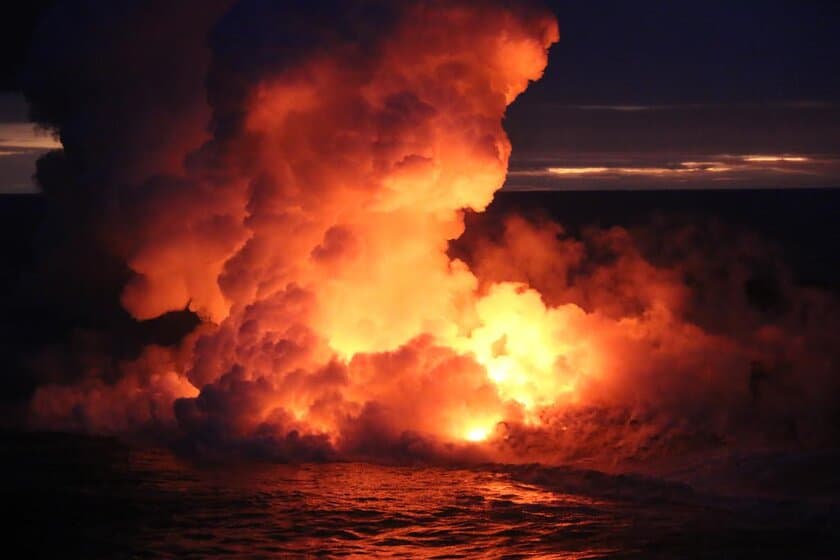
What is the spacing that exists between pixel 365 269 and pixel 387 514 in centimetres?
706

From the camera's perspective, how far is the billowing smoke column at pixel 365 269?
1151 inches

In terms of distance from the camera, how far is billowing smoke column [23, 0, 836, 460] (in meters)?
29.2

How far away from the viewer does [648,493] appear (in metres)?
25.5

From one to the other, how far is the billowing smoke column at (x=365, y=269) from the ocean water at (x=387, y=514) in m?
1.50

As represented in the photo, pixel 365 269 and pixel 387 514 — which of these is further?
pixel 365 269

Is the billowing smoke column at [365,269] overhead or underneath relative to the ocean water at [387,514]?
overhead

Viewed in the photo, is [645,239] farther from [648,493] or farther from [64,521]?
[64,521]

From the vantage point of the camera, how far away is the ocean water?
2275 cm

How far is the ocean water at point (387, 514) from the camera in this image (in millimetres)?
22750

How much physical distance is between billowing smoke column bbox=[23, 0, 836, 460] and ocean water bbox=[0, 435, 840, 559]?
150cm

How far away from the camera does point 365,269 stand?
30.3 meters

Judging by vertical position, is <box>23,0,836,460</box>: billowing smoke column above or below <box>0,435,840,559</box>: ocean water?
above

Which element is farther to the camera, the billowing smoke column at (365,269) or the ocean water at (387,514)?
the billowing smoke column at (365,269)

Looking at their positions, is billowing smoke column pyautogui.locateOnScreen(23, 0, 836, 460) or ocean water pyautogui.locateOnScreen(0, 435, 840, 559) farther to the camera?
billowing smoke column pyautogui.locateOnScreen(23, 0, 836, 460)
